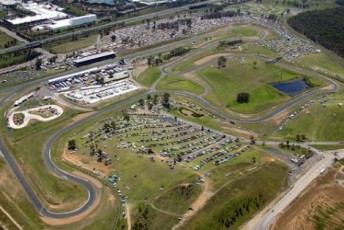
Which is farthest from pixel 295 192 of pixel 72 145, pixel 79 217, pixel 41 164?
pixel 41 164

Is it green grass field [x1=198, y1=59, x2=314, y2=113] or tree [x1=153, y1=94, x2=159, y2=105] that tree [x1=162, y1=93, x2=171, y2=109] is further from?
green grass field [x1=198, y1=59, x2=314, y2=113]

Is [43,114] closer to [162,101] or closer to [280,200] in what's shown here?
[162,101]

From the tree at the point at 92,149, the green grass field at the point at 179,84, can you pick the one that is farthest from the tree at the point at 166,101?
the tree at the point at 92,149

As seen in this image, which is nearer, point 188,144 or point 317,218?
point 317,218

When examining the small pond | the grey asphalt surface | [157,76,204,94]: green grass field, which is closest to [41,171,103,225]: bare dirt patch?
the grey asphalt surface

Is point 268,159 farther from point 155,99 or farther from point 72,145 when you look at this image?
point 72,145

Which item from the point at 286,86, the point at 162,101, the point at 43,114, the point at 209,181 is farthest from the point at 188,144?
the point at 286,86

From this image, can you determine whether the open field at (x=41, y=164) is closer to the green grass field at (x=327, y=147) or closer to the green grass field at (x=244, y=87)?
the green grass field at (x=244, y=87)
